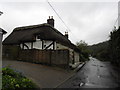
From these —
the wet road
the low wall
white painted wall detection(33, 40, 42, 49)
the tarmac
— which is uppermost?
white painted wall detection(33, 40, 42, 49)

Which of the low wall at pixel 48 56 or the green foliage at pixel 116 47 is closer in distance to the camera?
the low wall at pixel 48 56

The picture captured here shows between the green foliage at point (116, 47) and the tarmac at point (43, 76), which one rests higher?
the green foliage at point (116, 47)

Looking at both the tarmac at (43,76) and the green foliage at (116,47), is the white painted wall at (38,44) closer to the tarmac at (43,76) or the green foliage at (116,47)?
the tarmac at (43,76)

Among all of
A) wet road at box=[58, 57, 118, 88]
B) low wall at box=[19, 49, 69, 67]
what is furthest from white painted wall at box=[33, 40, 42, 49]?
wet road at box=[58, 57, 118, 88]

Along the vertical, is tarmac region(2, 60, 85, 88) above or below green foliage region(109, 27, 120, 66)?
below

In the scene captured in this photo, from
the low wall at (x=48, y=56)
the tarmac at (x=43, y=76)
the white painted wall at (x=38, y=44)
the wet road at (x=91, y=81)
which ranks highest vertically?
the white painted wall at (x=38, y=44)

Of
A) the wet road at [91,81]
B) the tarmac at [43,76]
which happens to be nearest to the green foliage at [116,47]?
the wet road at [91,81]

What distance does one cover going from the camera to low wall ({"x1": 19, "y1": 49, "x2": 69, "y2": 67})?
12.2 meters

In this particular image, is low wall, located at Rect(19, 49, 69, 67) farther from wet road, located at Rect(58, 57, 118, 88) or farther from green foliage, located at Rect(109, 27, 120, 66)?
green foliage, located at Rect(109, 27, 120, 66)

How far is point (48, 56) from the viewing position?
42.3 feet

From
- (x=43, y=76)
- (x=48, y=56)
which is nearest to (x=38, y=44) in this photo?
(x=48, y=56)

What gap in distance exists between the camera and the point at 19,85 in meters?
4.82

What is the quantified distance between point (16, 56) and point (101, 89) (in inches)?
492

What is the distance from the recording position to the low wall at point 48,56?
1217cm
